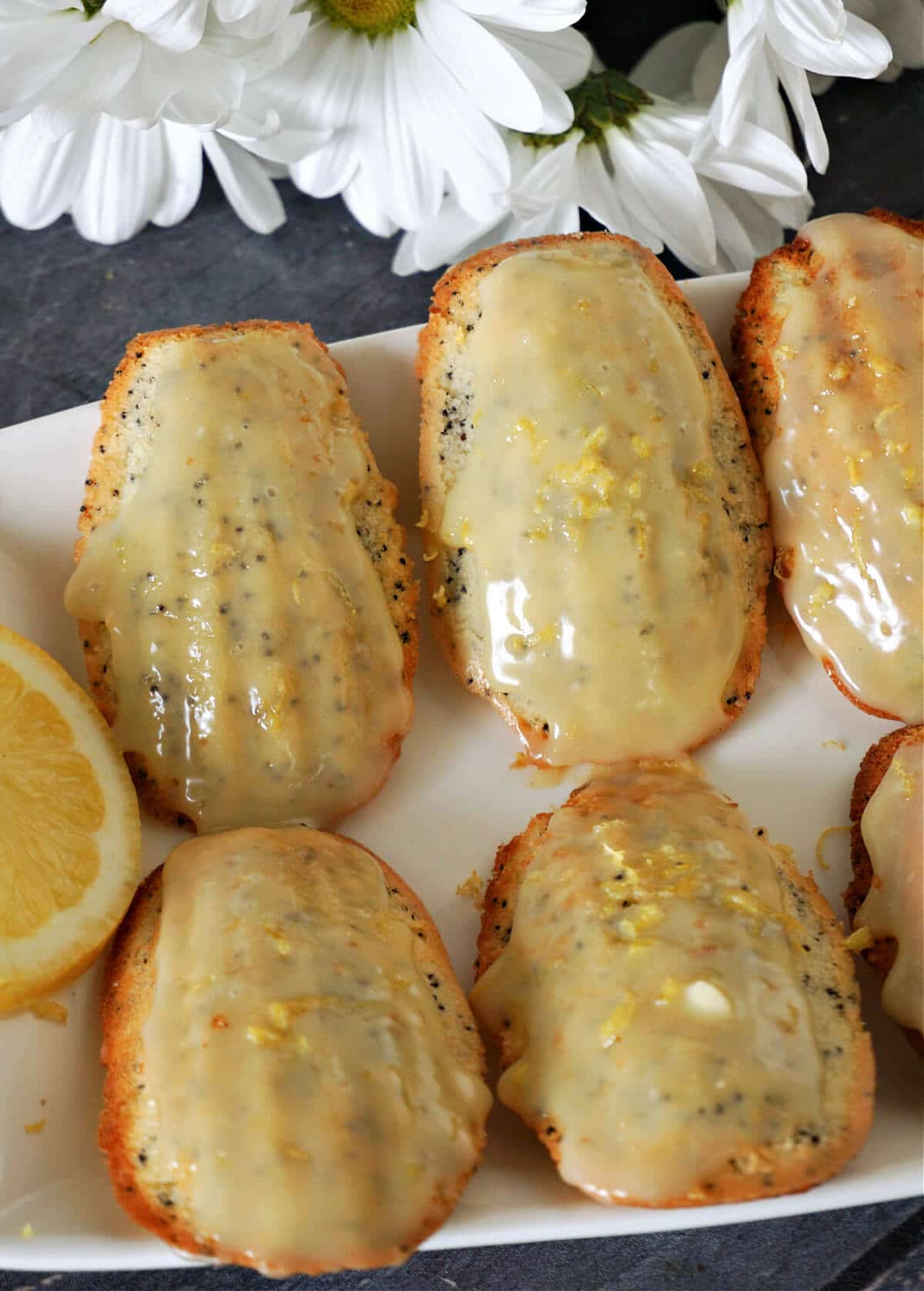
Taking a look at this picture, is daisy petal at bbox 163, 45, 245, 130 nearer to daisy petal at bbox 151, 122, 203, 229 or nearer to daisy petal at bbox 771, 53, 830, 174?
daisy petal at bbox 151, 122, 203, 229

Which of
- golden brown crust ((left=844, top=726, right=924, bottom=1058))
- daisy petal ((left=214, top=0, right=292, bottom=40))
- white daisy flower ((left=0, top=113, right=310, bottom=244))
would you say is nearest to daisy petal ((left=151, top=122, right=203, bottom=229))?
white daisy flower ((left=0, top=113, right=310, bottom=244))

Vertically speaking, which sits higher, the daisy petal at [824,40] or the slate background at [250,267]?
the daisy petal at [824,40]

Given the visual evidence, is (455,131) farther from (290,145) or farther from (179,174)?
(179,174)

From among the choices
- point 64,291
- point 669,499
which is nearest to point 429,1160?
point 669,499

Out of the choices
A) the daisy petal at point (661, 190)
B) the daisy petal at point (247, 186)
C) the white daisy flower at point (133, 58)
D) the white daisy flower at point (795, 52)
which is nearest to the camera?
the white daisy flower at point (133, 58)

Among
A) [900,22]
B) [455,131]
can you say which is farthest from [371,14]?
[900,22]

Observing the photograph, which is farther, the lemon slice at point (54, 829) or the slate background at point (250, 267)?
the slate background at point (250, 267)

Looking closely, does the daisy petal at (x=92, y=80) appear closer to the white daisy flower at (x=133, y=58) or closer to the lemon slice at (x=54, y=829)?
the white daisy flower at (x=133, y=58)

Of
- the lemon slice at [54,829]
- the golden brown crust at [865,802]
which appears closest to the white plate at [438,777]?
the golden brown crust at [865,802]
